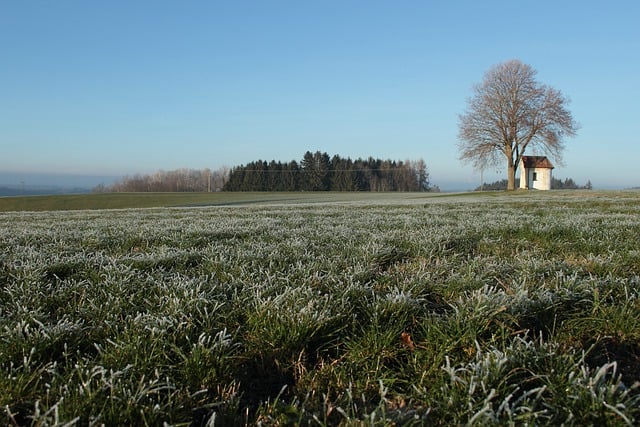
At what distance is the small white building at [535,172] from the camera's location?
204ft

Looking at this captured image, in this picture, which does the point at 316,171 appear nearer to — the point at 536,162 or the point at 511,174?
the point at 536,162

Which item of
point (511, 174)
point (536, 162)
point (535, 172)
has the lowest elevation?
point (511, 174)

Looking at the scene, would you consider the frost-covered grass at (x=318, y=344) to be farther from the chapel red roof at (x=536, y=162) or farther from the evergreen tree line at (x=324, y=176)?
the evergreen tree line at (x=324, y=176)

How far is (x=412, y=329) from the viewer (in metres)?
2.33

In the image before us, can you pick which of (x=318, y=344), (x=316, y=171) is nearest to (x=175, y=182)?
(x=316, y=171)

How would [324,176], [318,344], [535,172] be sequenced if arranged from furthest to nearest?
[324,176], [535,172], [318,344]

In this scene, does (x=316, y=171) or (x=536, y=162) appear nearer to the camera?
(x=536, y=162)

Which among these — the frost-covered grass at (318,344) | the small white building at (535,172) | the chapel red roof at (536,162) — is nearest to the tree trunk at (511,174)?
the small white building at (535,172)

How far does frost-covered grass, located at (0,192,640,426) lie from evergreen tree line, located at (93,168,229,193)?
122 m

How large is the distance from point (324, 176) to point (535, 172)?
209 feet

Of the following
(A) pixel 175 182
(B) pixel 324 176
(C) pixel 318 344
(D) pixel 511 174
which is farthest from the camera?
(A) pixel 175 182

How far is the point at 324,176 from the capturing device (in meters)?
116

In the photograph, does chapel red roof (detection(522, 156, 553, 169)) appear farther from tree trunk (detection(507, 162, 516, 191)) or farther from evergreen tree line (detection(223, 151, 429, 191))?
evergreen tree line (detection(223, 151, 429, 191))

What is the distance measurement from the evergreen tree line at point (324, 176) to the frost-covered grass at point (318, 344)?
110612mm
